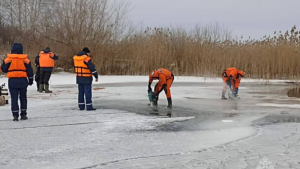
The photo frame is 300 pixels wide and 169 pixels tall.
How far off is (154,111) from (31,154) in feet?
13.9

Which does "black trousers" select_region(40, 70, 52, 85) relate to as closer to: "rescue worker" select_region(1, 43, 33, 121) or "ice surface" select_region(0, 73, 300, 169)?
"ice surface" select_region(0, 73, 300, 169)

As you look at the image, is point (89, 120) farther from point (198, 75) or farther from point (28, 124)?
point (198, 75)

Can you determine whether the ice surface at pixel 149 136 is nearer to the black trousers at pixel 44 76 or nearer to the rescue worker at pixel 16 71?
the rescue worker at pixel 16 71

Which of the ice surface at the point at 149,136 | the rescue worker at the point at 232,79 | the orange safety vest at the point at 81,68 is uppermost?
the orange safety vest at the point at 81,68

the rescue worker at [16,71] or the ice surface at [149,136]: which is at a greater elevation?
the rescue worker at [16,71]

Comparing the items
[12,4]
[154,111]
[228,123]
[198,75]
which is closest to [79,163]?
[228,123]

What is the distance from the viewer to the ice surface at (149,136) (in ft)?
15.6

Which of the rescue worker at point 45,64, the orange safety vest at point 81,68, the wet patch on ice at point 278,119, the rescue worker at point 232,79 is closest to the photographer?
the wet patch on ice at point 278,119

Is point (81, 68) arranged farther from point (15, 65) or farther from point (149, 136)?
point (149, 136)

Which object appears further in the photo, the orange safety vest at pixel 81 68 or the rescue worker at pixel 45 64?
the rescue worker at pixel 45 64

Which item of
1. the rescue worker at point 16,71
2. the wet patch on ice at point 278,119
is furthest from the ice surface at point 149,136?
the rescue worker at point 16,71

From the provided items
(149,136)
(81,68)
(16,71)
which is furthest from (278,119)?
(16,71)

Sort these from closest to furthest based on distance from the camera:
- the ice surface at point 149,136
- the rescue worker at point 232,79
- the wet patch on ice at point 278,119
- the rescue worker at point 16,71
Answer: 1. the ice surface at point 149,136
2. the rescue worker at point 16,71
3. the wet patch on ice at point 278,119
4. the rescue worker at point 232,79

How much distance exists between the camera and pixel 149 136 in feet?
20.2
